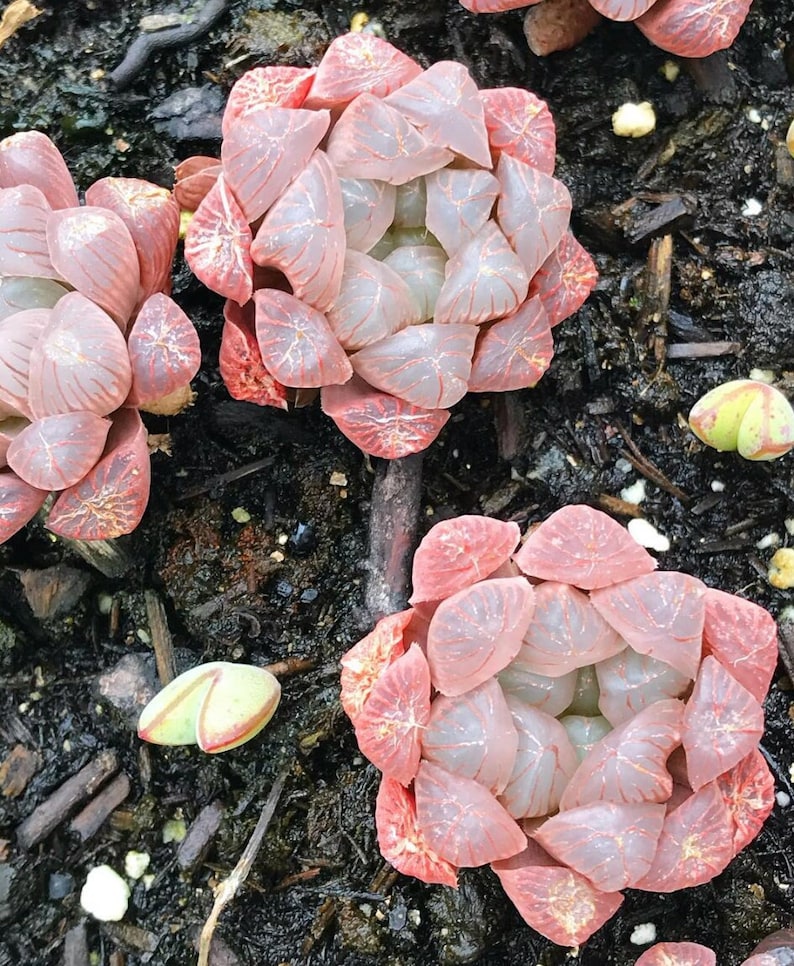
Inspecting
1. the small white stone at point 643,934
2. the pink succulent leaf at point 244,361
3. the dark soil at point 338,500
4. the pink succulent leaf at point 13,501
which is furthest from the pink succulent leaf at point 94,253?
the small white stone at point 643,934

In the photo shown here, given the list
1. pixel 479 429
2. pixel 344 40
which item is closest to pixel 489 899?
pixel 479 429

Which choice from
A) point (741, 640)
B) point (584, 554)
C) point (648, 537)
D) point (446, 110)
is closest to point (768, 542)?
point (648, 537)

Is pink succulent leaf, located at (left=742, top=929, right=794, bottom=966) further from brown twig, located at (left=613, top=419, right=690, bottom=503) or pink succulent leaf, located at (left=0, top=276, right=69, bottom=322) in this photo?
pink succulent leaf, located at (left=0, top=276, right=69, bottom=322)

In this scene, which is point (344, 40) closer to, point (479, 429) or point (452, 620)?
point (479, 429)

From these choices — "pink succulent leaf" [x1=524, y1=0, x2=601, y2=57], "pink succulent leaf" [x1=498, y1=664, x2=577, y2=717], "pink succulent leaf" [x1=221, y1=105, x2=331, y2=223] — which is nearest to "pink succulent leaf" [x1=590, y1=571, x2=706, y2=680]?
"pink succulent leaf" [x1=498, y1=664, x2=577, y2=717]

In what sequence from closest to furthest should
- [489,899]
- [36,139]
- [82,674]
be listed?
[36,139] → [489,899] → [82,674]

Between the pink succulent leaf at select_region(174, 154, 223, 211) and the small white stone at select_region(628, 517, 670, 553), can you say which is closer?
the pink succulent leaf at select_region(174, 154, 223, 211)
